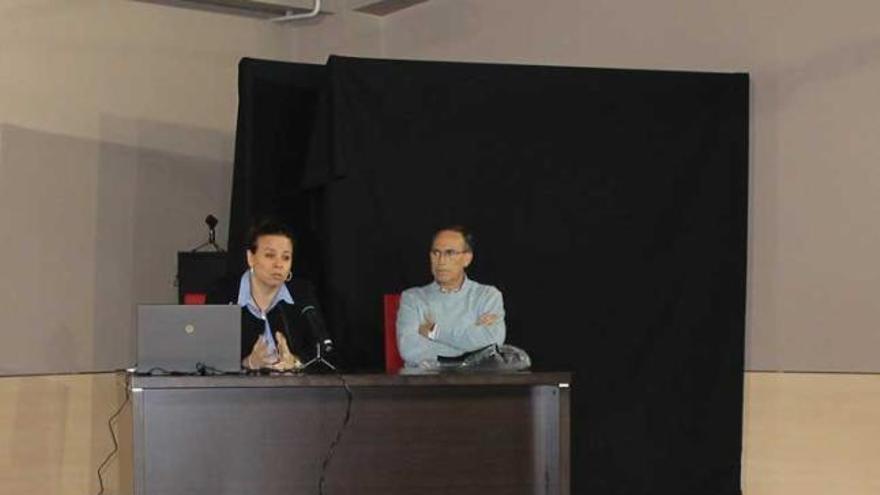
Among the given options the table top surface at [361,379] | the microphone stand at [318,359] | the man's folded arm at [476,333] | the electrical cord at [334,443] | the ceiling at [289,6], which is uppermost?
the ceiling at [289,6]

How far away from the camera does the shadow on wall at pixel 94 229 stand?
232 inches

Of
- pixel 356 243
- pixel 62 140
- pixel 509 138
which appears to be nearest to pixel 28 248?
pixel 62 140

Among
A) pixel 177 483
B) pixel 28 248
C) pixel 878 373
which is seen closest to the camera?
pixel 177 483

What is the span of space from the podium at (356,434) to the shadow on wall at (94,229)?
2.39 meters

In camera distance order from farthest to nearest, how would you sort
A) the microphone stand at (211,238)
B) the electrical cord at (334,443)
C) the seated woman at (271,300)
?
the microphone stand at (211,238) < the seated woman at (271,300) < the electrical cord at (334,443)

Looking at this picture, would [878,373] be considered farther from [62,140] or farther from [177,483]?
[62,140]

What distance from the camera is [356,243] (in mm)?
4973

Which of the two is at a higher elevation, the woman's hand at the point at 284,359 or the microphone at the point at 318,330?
the microphone at the point at 318,330

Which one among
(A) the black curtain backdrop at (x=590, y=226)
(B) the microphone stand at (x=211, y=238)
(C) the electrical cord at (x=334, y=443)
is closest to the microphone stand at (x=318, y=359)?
(C) the electrical cord at (x=334, y=443)

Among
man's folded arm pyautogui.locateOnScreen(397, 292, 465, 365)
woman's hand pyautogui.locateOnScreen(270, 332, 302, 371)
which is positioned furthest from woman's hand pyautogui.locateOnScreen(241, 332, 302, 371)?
man's folded arm pyautogui.locateOnScreen(397, 292, 465, 365)

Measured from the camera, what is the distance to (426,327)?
14.6 ft

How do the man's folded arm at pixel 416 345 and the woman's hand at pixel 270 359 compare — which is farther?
the man's folded arm at pixel 416 345

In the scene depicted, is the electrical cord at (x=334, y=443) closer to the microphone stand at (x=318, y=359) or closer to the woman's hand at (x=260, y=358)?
the microphone stand at (x=318, y=359)

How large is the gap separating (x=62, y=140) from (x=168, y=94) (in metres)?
0.58
